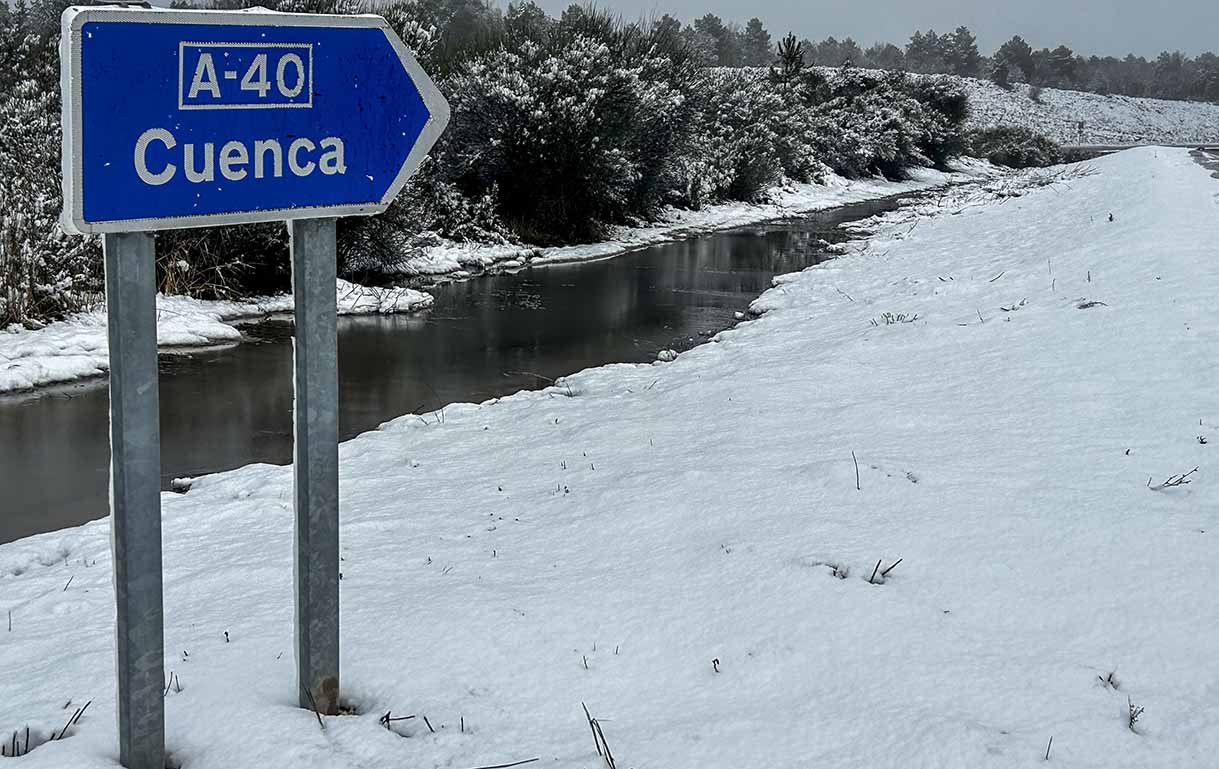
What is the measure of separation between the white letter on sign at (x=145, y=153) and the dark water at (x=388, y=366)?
4.79 metres

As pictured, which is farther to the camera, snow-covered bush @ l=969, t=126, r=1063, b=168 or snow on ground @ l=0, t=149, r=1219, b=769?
snow-covered bush @ l=969, t=126, r=1063, b=168

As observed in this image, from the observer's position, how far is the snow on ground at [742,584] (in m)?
3.09

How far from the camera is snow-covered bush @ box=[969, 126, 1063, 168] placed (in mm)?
55062

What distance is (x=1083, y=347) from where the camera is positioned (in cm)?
773

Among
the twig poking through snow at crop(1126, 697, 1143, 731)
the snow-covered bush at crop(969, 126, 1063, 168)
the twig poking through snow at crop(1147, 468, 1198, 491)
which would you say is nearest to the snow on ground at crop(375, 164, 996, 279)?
the snow-covered bush at crop(969, 126, 1063, 168)

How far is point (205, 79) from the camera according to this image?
8.34 feet

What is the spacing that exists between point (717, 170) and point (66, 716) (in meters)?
28.1

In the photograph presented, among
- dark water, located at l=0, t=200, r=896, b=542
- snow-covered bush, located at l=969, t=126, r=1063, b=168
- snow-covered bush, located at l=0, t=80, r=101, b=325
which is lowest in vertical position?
dark water, located at l=0, t=200, r=896, b=542

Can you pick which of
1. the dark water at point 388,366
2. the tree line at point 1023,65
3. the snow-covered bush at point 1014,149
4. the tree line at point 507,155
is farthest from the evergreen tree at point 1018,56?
the dark water at point 388,366

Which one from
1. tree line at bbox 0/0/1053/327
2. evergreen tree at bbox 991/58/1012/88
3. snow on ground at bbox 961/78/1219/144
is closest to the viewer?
tree line at bbox 0/0/1053/327

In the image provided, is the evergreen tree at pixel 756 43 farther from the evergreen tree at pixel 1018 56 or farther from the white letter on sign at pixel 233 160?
the white letter on sign at pixel 233 160

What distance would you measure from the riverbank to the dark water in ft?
1.25

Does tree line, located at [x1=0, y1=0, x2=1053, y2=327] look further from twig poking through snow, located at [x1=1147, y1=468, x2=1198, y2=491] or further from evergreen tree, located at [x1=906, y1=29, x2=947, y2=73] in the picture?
evergreen tree, located at [x1=906, y1=29, x2=947, y2=73]

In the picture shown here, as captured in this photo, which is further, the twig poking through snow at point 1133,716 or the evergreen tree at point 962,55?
the evergreen tree at point 962,55
